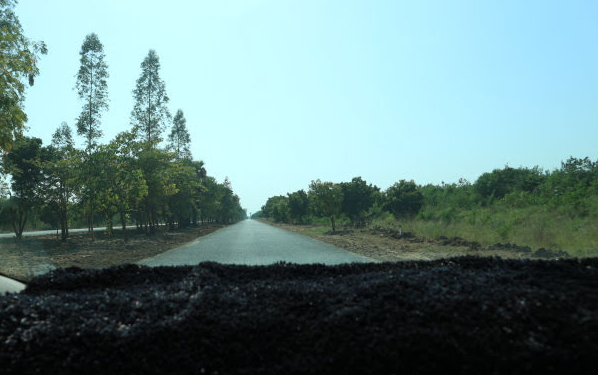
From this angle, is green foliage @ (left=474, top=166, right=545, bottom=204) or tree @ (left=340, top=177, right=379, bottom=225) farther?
tree @ (left=340, top=177, right=379, bottom=225)

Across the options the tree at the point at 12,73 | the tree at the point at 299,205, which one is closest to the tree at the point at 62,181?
the tree at the point at 12,73

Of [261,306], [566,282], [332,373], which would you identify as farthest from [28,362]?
[566,282]

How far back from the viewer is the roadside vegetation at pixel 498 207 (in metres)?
9.22

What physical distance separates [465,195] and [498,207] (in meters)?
9.27

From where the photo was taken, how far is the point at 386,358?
67.1 inches

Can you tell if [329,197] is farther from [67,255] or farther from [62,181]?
[67,255]

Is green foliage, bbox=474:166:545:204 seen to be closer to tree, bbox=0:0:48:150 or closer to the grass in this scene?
the grass

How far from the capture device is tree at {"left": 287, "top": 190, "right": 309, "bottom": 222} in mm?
60062

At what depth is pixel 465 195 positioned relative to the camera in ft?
87.5

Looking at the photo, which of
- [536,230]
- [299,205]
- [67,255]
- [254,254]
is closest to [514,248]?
[536,230]

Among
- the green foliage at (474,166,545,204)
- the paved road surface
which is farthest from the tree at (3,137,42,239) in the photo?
the green foliage at (474,166,545,204)

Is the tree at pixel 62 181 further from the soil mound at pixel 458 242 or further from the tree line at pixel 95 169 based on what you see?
the soil mound at pixel 458 242

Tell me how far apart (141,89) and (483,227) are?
23.9m

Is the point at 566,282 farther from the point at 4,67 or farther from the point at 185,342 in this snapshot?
the point at 4,67
